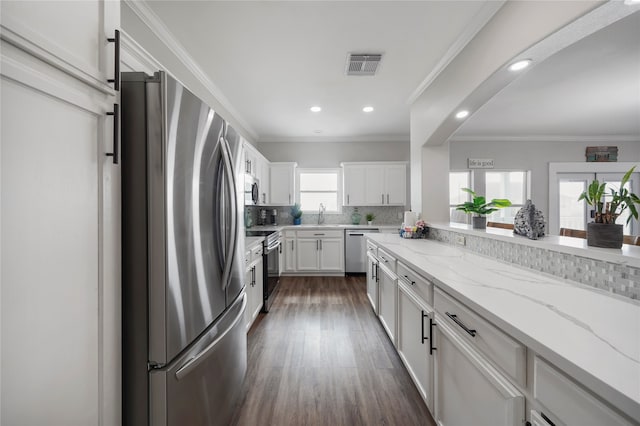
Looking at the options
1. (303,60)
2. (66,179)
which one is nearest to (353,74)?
(303,60)

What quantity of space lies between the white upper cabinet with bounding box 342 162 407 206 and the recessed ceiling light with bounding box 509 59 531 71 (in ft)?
11.0

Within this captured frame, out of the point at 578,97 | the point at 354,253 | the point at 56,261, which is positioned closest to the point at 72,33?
the point at 56,261

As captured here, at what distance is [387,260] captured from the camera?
2305 millimetres

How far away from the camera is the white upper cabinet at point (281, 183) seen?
5.10 m

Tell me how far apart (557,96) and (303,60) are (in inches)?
134

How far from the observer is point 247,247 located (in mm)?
2400

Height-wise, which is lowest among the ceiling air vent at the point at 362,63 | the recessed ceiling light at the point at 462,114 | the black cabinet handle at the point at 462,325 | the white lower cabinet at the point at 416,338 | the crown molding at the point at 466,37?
the white lower cabinet at the point at 416,338

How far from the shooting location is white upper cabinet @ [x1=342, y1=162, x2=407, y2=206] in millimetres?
5102

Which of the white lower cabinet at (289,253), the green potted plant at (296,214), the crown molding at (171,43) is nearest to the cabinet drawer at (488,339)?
the crown molding at (171,43)

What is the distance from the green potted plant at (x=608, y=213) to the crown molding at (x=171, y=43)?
2.83 m

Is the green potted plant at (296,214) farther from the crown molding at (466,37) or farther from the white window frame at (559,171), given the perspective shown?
the white window frame at (559,171)

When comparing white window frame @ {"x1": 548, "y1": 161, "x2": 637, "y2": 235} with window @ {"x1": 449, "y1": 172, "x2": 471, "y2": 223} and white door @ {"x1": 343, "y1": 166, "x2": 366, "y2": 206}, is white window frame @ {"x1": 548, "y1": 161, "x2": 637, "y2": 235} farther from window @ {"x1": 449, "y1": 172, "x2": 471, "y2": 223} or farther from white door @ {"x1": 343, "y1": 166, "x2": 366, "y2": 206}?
white door @ {"x1": 343, "y1": 166, "x2": 366, "y2": 206}

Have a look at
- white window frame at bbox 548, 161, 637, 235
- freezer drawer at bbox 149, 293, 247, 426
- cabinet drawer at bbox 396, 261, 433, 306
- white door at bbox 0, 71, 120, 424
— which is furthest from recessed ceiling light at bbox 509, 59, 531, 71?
white window frame at bbox 548, 161, 637, 235

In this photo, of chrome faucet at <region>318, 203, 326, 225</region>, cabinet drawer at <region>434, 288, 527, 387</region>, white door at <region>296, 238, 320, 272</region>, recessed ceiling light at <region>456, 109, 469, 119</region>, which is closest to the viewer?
cabinet drawer at <region>434, 288, 527, 387</region>
